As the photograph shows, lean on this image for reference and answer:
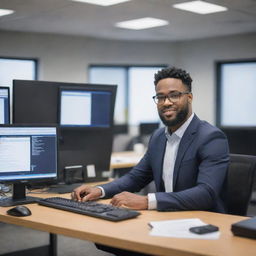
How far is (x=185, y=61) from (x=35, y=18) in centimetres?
328

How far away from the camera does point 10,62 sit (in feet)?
24.3

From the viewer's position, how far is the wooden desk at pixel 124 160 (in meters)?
4.13

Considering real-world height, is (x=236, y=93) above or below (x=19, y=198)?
above

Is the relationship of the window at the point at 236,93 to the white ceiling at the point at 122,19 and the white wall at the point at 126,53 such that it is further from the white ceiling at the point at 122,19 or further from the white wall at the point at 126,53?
the white ceiling at the point at 122,19

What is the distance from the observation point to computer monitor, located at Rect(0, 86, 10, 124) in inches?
106

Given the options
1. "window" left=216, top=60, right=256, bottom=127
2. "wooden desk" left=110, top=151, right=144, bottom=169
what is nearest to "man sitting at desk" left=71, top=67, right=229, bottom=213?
"wooden desk" left=110, top=151, right=144, bottom=169

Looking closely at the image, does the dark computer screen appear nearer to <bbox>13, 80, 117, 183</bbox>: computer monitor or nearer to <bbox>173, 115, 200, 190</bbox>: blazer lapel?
<bbox>13, 80, 117, 183</bbox>: computer monitor

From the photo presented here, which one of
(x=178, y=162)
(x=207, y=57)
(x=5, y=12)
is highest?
(x=5, y=12)

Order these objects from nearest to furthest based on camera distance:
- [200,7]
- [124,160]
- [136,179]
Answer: [136,179]
[124,160]
[200,7]

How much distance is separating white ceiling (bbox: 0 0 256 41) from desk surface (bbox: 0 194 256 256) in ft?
12.1

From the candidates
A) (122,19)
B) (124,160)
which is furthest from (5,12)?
(124,160)

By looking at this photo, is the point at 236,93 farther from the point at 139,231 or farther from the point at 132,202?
the point at 139,231

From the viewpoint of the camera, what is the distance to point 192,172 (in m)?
2.16

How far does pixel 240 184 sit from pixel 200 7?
3812 mm
